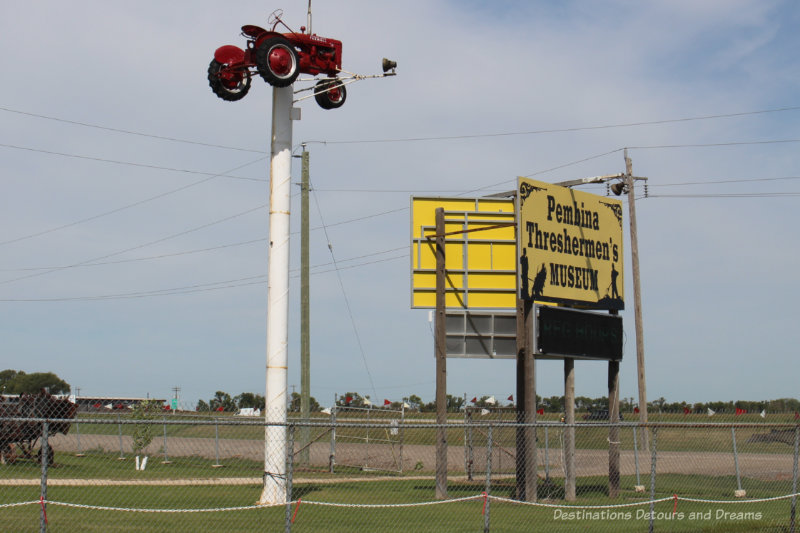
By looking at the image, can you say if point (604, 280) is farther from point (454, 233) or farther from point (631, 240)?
point (631, 240)

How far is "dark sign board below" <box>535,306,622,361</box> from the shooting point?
16.2m

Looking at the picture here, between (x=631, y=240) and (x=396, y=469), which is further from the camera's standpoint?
(x=631, y=240)

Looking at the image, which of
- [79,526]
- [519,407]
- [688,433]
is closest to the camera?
[79,526]

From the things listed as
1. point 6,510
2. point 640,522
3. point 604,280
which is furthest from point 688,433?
point 6,510

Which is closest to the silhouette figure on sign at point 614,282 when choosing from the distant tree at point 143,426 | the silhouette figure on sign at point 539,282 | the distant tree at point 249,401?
the silhouette figure on sign at point 539,282

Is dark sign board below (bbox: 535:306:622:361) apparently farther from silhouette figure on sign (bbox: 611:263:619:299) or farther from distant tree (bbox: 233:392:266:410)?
distant tree (bbox: 233:392:266:410)

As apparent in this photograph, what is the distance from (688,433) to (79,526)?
44.1 m

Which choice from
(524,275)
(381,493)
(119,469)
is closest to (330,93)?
(524,275)

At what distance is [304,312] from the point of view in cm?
2762

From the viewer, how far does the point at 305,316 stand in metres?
27.6

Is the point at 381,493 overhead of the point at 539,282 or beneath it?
beneath

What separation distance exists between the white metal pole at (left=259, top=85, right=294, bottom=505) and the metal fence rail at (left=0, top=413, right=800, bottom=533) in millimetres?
967

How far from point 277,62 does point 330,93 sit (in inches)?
84.7

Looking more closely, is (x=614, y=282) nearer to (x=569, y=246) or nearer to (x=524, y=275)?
(x=569, y=246)
